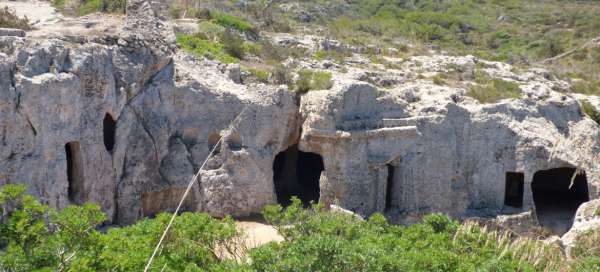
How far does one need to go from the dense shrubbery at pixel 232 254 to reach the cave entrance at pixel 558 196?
7086mm

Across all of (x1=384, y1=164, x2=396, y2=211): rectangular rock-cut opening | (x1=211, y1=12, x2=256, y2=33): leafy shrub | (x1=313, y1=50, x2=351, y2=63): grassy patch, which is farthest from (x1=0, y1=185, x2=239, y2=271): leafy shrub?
(x1=211, y1=12, x2=256, y2=33): leafy shrub

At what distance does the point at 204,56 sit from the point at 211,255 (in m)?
8.56

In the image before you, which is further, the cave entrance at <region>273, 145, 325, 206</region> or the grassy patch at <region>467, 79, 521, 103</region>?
the grassy patch at <region>467, 79, 521, 103</region>

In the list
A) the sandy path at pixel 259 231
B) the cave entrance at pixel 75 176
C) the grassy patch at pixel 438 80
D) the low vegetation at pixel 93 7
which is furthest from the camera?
the grassy patch at pixel 438 80

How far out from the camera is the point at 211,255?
9.59 metres

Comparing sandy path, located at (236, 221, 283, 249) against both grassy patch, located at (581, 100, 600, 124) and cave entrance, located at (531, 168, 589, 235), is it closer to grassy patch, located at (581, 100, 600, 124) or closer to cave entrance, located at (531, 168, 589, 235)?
cave entrance, located at (531, 168, 589, 235)

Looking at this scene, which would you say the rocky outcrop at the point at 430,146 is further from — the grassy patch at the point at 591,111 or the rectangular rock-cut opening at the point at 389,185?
the grassy patch at the point at 591,111

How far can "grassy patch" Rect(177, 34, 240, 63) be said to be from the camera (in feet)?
56.5

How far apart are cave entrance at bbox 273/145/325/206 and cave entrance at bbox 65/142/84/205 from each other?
19.0 feet

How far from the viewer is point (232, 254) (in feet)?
33.7

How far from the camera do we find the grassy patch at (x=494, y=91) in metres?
18.1

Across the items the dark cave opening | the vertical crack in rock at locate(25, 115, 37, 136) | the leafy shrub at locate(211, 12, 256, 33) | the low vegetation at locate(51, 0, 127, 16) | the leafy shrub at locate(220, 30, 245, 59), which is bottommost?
the dark cave opening

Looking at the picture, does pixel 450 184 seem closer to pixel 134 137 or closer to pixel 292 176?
pixel 292 176

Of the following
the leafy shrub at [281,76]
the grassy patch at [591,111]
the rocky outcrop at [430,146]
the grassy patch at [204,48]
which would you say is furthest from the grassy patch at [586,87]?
the grassy patch at [204,48]
